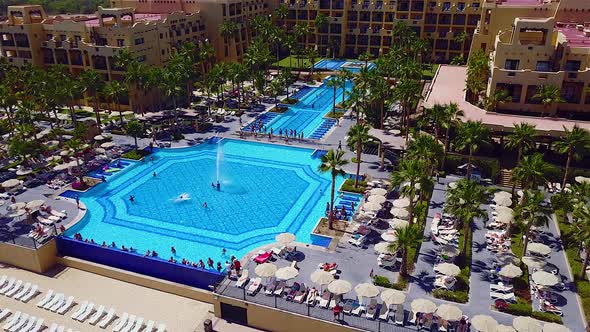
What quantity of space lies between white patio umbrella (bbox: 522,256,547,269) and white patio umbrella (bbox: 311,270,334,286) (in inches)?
543

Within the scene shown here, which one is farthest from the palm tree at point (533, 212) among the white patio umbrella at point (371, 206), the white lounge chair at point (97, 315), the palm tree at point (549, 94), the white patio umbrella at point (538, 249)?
the white lounge chair at point (97, 315)

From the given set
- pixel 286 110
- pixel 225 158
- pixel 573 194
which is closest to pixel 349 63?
pixel 286 110

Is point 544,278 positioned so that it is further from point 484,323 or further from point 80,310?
point 80,310

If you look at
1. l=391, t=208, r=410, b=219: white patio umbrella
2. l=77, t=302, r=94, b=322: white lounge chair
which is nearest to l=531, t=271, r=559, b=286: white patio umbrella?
l=391, t=208, r=410, b=219: white patio umbrella

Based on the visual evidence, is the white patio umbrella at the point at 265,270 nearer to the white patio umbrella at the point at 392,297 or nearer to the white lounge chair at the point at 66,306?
the white patio umbrella at the point at 392,297

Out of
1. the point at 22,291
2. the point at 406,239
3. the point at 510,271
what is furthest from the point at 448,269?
the point at 22,291

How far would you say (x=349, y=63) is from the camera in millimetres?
97312

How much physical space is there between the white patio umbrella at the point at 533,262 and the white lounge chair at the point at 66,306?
31864mm

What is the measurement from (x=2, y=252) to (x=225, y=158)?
25105 mm

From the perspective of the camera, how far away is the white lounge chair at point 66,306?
32.1 metres

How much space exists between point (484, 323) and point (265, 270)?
46.2 feet

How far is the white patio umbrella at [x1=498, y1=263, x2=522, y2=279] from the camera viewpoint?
31.1 m

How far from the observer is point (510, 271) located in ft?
103

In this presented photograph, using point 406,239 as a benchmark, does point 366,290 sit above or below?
below
